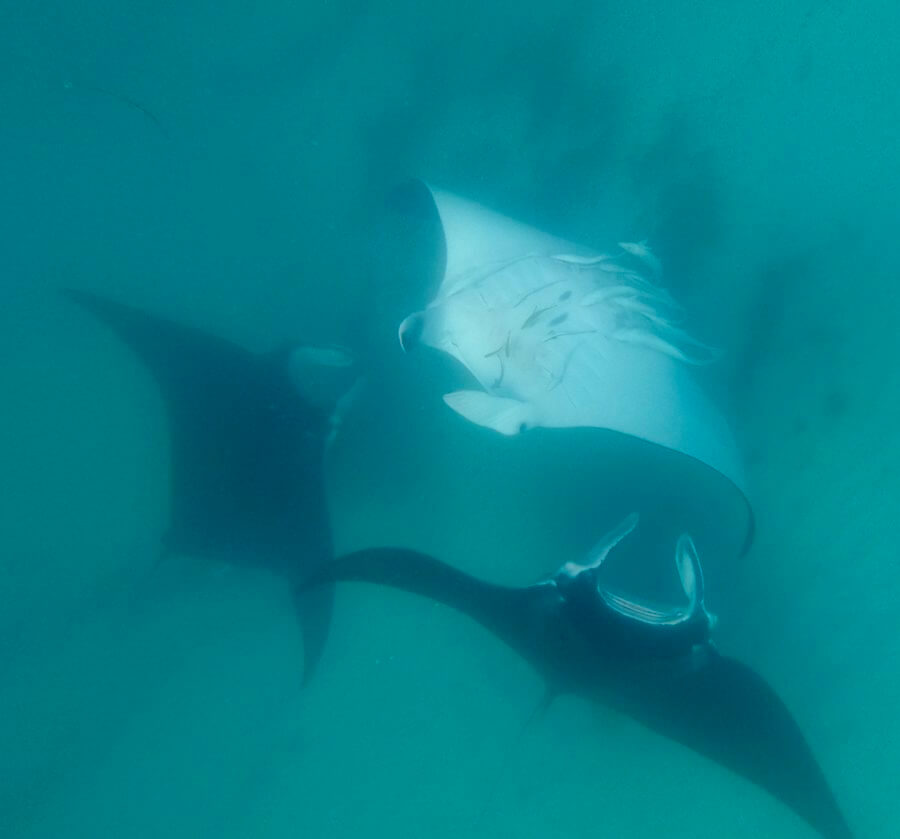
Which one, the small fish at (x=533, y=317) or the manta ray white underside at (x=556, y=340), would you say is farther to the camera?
the small fish at (x=533, y=317)

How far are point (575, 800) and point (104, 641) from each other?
348 cm

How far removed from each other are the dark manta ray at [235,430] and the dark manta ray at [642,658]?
3.00ft

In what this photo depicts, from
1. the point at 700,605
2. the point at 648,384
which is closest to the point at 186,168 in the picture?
the point at 648,384

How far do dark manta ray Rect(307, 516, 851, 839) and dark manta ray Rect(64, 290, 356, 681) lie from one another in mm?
916

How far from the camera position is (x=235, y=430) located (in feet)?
11.8

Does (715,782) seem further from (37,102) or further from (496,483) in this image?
(37,102)

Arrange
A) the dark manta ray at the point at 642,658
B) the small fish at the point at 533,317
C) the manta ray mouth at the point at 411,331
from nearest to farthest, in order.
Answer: the dark manta ray at the point at 642,658 → the manta ray mouth at the point at 411,331 → the small fish at the point at 533,317

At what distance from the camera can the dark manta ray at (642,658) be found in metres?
2.77

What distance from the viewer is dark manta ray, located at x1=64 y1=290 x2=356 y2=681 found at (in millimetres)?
3562

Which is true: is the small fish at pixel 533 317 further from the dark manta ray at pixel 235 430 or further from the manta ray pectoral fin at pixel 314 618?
the manta ray pectoral fin at pixel 314 618

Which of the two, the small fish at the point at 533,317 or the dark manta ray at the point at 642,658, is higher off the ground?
the small fish at the point at 533,317

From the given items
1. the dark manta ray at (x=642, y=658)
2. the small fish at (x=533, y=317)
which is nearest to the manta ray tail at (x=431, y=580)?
the dark manta ray at (x=642, y=658)

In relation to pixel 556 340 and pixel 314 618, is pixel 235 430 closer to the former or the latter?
pixel 314 618

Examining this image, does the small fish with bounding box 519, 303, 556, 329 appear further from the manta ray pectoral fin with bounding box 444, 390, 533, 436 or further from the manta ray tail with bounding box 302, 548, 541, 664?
the manta ray tail with bounding box 302, 548, 541, 664
